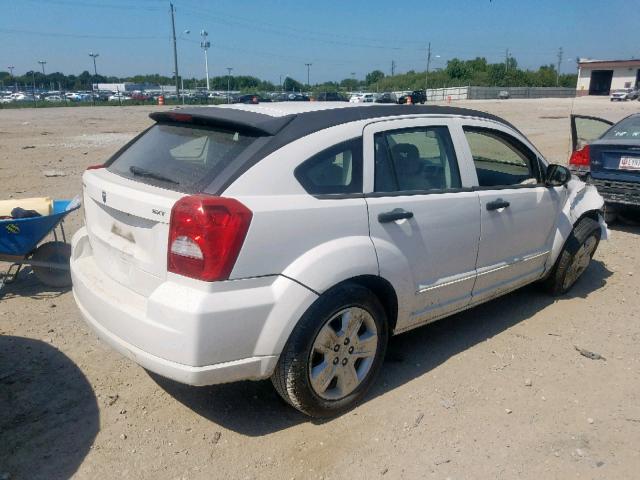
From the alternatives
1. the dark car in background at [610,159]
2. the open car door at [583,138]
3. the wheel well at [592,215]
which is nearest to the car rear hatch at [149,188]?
the wheel well at [592,215]

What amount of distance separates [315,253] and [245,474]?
1176 millimetres

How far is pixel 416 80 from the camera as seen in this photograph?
98438mm

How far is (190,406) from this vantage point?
3383 mm

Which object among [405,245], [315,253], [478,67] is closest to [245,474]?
[315,253]

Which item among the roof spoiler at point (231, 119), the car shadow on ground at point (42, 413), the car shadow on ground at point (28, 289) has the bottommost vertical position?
the car shadow on ground at point (42, 413)

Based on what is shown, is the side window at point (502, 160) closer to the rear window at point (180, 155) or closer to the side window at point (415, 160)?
the side window at point (415, 160)

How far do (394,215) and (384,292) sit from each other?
1.54 feet

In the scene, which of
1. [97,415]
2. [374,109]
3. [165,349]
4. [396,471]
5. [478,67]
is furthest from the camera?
[478,67]

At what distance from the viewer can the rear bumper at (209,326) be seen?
2.62 metres

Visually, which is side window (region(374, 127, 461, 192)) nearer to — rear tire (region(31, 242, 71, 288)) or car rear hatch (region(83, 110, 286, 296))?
car rear hatch (region(83, 110, 286, 296))

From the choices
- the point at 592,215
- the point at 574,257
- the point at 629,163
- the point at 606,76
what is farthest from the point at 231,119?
the point at 606,76

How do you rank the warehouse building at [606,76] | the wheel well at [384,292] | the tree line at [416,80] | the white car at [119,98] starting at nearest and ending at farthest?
the wheel well at [384,292] < the white car at [119,98] < the warehouse building at [606,76] < the tree line at [416,80]

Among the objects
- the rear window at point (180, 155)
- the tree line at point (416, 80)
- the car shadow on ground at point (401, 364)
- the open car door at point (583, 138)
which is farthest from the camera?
the tree line at point (416, 80)

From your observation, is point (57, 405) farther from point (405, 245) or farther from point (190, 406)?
point (405, 245)
